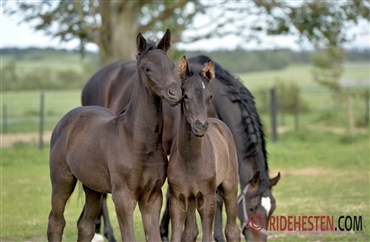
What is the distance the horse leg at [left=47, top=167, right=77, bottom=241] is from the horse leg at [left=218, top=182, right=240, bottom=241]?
132 cm

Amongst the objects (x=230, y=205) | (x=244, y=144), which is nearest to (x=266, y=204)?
(x=244, y=144)

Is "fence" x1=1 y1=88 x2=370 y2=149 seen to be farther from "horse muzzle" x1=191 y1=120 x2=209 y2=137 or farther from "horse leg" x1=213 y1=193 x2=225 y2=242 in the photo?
"horse muzzle" x1=191 y1=120 x2=209 y2=137

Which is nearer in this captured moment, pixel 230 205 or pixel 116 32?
pixel 230 205

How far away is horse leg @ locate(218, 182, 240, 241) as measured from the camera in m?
6.49

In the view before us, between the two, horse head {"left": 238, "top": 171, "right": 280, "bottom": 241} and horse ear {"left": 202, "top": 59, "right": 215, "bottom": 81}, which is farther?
horse head {"left": 238, "top": 171, "right": 280, "bottom": 241}

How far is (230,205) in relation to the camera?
6488 millimetres

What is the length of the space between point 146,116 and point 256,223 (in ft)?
8.03

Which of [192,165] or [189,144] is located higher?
[189,144]

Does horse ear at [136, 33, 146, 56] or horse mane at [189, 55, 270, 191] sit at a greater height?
horse ear at [136, 33, 146, 56]

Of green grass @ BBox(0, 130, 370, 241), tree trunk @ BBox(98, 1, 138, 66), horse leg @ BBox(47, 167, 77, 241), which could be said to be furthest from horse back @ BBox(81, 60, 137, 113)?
tree trunk @ BBox(98, 1, 138, 66)

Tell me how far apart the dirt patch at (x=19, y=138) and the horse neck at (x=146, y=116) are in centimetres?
1428

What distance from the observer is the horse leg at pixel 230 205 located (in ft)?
21.3

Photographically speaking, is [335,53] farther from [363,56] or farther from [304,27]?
[363,56]

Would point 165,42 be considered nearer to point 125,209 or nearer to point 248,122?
point 125,209
